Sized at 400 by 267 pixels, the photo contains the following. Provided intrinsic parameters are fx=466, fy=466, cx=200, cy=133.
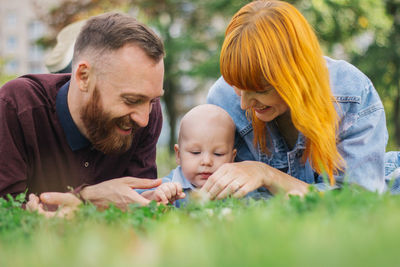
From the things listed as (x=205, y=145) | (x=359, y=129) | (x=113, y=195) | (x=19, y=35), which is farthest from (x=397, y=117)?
(x=19, y=35)

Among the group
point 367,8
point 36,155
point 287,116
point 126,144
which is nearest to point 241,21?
point 287,116

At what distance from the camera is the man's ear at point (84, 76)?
3.49 metres

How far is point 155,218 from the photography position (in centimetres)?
241

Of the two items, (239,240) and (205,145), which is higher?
(239,240)

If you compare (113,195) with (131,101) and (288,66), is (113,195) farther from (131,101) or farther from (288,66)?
(288,66)

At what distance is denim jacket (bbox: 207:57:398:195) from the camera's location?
11.4ft

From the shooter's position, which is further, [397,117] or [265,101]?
[397,117]

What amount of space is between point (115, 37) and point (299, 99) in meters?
1.42

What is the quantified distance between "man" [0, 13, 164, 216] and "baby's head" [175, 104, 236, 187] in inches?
20.4

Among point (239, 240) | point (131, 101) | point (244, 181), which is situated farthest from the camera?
point (131, 101)

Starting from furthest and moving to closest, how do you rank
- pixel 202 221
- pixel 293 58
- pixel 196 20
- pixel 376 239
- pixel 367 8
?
pixel 196 20
pixel 367 8
pixel 293 58
pixel 202 221
pixel 376 239

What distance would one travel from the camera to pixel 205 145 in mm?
3961

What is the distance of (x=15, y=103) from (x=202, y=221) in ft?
6.73

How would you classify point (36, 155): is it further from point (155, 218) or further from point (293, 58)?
point (293, 58)
